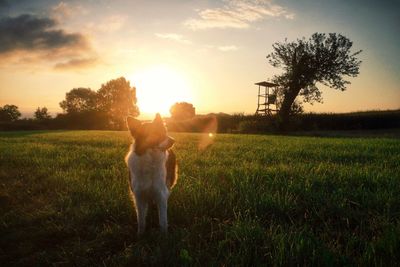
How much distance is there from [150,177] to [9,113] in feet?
423

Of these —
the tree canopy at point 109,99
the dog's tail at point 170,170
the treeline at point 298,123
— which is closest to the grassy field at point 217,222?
the dog's tail at point 170,170

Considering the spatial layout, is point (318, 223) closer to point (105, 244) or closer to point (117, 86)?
A: point (105, 244)

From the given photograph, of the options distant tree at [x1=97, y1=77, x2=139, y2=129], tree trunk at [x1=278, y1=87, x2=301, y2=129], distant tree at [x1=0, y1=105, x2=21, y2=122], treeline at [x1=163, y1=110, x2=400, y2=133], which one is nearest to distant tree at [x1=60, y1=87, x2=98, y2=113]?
distant tree at [x1=97, y1=77, x2=139, y2=129]

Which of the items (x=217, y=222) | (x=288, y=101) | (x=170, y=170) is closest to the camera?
(x=217, y=222)

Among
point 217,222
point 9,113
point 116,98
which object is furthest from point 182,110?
point 217,222

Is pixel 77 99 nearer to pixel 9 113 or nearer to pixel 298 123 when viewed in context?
pixel 9 113

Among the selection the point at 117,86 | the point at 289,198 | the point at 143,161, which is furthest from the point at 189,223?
the point at 117,86

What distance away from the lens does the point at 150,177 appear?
4441 millimetres

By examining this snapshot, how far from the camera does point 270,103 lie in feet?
165

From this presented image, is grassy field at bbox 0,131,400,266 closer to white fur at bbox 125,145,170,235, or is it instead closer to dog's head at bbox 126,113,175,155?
white fur at bbox 125,145,170,235

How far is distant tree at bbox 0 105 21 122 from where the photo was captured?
366ft

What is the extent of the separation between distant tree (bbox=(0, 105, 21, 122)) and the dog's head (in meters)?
122

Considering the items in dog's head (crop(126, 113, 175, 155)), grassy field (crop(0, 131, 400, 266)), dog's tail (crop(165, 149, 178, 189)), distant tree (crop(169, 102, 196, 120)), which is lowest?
grassy field (crop(0, 131, 400, 266))

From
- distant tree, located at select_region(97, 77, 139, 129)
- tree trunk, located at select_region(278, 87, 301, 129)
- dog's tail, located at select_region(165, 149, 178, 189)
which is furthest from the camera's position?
distant tree, located at select_region(97, 77, 139, 129)
